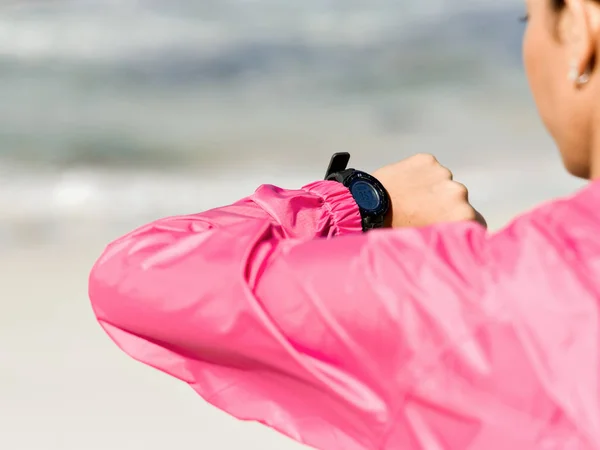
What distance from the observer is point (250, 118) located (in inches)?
75.8

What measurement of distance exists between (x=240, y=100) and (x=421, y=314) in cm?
161

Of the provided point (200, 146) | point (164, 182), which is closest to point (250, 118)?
point (200, 146)

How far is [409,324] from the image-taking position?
0.40m

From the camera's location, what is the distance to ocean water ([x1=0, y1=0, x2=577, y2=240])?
1759 mm

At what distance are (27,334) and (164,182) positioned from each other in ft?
1.78

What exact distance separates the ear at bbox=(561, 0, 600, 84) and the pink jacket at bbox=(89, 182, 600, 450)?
0.07 m

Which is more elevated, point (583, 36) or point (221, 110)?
point (583, 36)

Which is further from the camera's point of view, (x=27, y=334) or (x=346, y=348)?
(x=27, y=334)

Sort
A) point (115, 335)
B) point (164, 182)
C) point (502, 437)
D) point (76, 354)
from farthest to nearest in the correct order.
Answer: point (164, 182) < point (76, 354) < point (115, 335) < point (502, 437)

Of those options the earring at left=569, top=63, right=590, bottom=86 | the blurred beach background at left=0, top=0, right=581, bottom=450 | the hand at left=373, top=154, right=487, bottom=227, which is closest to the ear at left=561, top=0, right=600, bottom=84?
the earring at left=569, top=63, right=590, bottom=86

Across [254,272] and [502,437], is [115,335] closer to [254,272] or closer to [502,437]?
[254,272]

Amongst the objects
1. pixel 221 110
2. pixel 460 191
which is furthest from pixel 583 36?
pixel 221 110

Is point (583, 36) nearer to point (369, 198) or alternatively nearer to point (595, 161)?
point (595, 161)

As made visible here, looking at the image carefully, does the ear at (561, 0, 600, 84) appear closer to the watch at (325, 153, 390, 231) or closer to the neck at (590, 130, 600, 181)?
the neck at (590, 130, 600, 181)
